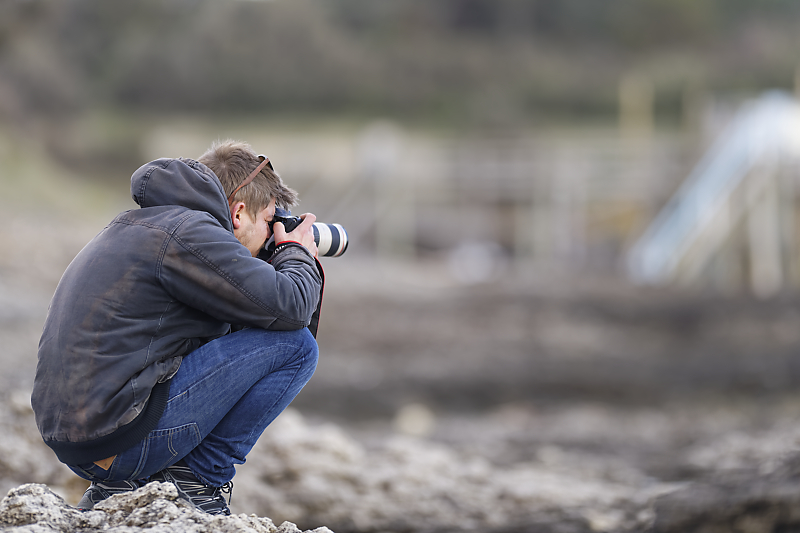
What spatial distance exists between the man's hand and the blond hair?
8cm

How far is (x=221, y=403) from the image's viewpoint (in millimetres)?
2170

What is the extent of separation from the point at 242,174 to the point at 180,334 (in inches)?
19.2

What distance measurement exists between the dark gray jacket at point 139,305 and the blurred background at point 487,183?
143 centimetres

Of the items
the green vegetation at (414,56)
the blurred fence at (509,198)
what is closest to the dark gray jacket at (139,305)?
the blurred fence at (509,198)

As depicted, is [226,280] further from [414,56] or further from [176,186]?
[414,56]

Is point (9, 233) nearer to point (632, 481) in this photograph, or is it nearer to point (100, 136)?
point (632, 481)

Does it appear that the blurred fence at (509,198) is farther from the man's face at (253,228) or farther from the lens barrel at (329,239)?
the man's face at (253,228)

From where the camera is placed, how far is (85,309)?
200cm

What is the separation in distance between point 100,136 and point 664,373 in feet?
77.0

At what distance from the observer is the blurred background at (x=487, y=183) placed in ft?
23.8

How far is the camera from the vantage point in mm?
2391

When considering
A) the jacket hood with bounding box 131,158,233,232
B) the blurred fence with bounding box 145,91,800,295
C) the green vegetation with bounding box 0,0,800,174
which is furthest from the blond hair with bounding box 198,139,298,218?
the green vegetation with bounding box 0,0,800,174

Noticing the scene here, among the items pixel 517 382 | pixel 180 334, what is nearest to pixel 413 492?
pixel 180 334

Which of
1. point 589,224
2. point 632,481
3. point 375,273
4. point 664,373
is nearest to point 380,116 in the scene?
point 589,224
